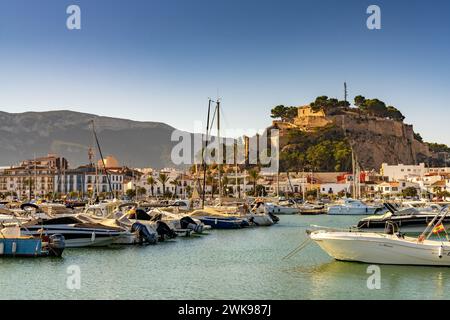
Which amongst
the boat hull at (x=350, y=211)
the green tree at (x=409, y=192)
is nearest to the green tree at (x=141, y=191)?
the green tree at (x=409, y=192)

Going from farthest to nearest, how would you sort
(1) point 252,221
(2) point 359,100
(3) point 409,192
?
(2) point 359,100, (3) point 409,192, (1) point 252,221

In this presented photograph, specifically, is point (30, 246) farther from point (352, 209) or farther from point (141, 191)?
point (141, 191)

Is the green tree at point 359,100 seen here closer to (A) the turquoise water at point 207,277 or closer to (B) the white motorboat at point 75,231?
(A) the turquoise water at point 207,277

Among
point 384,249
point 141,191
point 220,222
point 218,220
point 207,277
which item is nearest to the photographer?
point 207,277

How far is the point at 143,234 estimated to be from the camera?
35906mm

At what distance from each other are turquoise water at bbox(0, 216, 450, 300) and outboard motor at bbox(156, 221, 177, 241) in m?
5.20

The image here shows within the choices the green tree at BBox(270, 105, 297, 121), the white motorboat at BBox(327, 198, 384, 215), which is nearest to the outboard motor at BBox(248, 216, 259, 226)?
the white motorboat at BBox(327, 198, 384, 215)

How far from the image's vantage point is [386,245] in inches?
981

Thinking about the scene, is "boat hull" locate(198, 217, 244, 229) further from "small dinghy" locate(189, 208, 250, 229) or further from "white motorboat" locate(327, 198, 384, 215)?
"white motorboat" locate(327, 198, 384, 215)

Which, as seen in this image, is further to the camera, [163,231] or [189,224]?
[189,224]

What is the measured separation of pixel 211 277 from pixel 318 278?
13.9 ft

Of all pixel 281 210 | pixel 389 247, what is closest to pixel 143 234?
pixel 389 247

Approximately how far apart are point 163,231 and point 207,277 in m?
14.6
